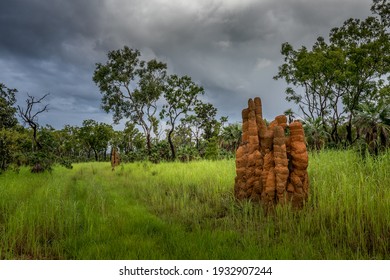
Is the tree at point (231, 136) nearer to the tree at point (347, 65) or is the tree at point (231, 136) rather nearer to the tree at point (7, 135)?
the tree at point (347, 65)

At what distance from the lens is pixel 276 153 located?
755cm

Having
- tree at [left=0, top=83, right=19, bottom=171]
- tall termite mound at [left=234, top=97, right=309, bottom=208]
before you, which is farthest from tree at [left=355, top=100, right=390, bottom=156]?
tree at [left=0, top=83, right=19, bottom=171]

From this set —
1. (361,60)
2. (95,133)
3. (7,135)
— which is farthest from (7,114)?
(95,133)

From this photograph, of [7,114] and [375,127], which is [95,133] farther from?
[375,127]

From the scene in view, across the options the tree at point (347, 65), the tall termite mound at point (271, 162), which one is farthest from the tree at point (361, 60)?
the tall termite mound at point (271, 162)

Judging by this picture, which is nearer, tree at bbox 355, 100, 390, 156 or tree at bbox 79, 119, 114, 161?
tree at bbox 355, 100, 390, 156

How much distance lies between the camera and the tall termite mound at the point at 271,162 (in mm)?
7324

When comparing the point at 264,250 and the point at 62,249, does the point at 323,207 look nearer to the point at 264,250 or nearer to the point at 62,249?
the point at 264,250

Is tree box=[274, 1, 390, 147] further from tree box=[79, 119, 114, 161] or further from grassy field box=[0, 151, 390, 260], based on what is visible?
tree box=[79, 119, 114, 161]

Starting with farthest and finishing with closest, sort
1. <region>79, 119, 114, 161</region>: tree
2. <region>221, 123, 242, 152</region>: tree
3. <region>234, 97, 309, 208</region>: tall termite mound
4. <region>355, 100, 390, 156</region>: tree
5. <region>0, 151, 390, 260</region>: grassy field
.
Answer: <region>79, 119, 114, 161</region>: tree, <region>221, 123, 242, 152</region>: tree, <region>355, 100, 390, 156</region>: tree, <region>234, 97, 309, 208</region>: tall termite mound, <region>0, 151, 390, 260</region>: grassy field

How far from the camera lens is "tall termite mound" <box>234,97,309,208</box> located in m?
7.32

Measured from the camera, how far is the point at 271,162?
7766mm

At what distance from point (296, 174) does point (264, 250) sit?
3.08 metres
